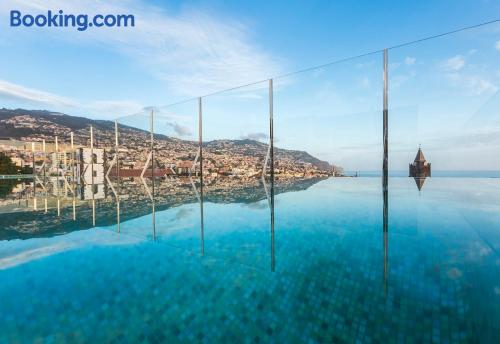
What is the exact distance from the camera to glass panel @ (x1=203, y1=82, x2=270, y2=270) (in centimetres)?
196

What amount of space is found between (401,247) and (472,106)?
3.04 m

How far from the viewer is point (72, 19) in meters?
5.91

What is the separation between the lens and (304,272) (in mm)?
1435

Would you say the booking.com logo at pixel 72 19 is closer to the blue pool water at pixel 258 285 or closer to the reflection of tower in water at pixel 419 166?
the blue pool water at pixel 258 285

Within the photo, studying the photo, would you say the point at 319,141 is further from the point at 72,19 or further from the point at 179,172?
the point at 72,19

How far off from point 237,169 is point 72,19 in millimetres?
4981

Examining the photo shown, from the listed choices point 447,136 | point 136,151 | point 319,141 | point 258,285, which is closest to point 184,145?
point 136,151

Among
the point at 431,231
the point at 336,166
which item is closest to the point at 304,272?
the point at 431,231

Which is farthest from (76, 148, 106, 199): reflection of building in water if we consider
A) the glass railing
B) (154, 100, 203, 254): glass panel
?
the glass railing

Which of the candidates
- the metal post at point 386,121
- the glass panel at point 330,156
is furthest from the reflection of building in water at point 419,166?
the metal post at point 386,121

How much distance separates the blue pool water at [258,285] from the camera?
37.7 inches

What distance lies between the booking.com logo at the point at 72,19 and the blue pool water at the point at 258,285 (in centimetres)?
523

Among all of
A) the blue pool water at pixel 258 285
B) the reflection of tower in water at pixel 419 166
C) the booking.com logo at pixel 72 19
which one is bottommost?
the blue pool water at pixel 258 285

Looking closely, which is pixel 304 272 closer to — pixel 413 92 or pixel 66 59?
pixel 413 92
